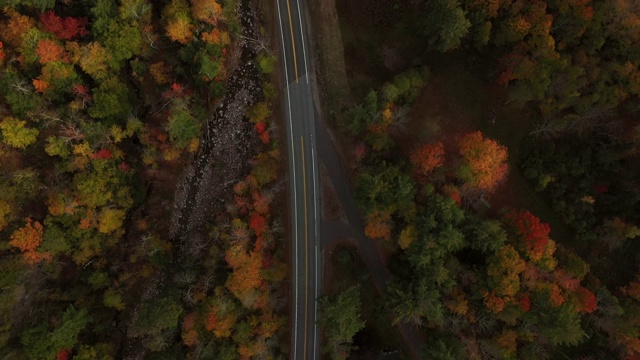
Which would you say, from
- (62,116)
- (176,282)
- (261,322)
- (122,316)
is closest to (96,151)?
(62,116)

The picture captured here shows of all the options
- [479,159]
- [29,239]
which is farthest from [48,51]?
[479,159]

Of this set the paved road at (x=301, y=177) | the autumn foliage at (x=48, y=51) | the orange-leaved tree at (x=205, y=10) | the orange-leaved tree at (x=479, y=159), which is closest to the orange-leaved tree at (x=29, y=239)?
the autumn foliage at (x=48, y=51)

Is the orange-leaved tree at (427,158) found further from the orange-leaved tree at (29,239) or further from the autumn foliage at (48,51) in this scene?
the orange-leaved tree at (29,239)

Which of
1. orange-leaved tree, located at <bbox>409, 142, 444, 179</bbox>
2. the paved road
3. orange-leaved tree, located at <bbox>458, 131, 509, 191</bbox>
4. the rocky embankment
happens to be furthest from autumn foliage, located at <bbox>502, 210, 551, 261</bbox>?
the rocky embankment

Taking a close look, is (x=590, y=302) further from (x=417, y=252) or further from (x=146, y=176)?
(x=146, y=176)

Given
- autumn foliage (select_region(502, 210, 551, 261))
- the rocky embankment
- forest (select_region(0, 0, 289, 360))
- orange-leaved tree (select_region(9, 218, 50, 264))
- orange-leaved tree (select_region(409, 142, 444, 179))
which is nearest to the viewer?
autumn foliage (select_region(502, 210, 551, 261))

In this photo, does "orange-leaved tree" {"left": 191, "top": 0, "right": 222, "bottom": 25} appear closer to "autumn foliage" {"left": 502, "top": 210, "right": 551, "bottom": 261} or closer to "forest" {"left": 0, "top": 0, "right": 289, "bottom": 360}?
"forest" {"left": 0, "top": 0, "right": 289, "bottom": 360}
